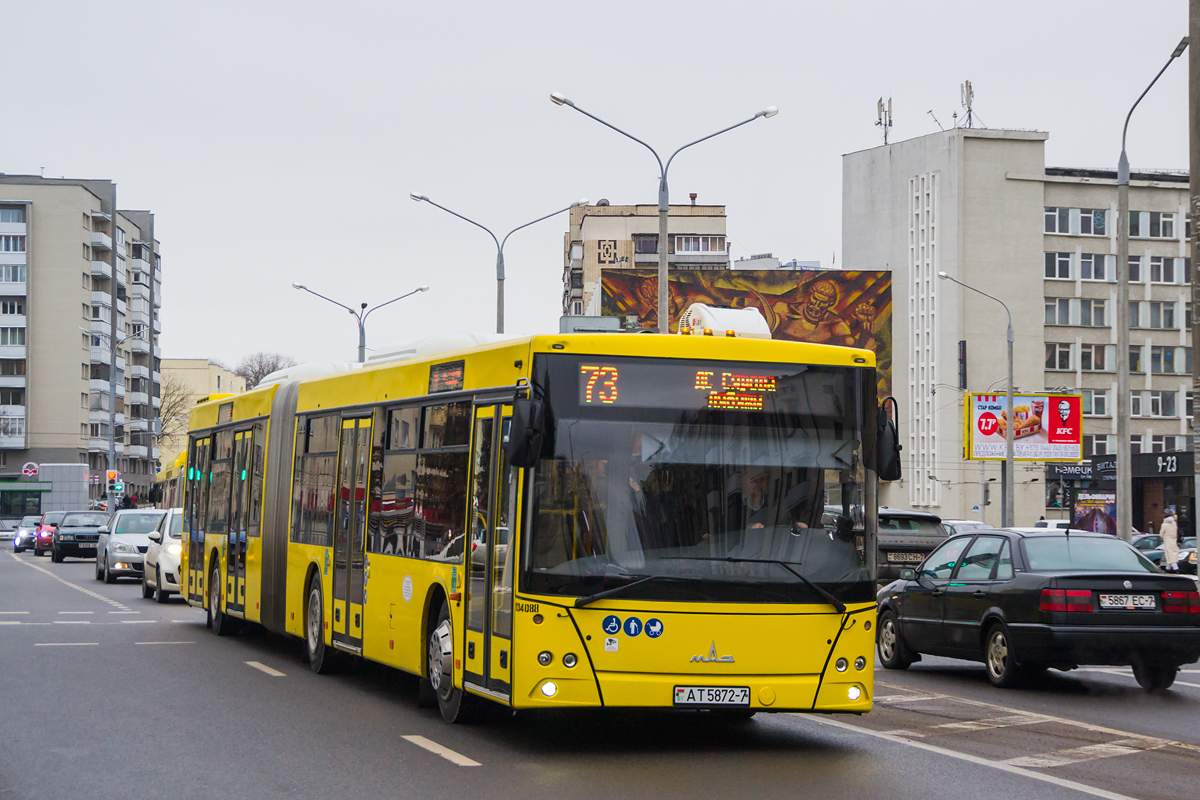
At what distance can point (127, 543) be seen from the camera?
34562 mm

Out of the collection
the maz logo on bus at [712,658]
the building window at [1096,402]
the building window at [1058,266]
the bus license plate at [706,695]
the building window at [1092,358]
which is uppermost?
the building window at [1058,266]

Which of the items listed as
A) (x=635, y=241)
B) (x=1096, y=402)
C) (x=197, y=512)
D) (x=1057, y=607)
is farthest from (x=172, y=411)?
(x=1057, y=607)

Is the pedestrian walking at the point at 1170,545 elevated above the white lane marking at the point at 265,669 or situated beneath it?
elevated above

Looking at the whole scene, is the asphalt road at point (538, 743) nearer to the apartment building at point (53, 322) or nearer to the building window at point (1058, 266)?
the building window at point (1058, 266)

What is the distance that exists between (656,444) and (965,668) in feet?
27.9

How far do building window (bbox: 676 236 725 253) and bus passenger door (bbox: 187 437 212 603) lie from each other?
88.3 metres

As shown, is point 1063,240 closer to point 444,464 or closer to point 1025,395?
point 1025,395

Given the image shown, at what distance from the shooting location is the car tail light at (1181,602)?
559 inches

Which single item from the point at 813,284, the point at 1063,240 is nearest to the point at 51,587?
the point at 813,284

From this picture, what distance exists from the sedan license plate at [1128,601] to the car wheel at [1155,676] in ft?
2.30

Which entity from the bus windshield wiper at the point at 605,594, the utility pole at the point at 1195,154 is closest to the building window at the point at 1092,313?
the utility pole at the point at 1195,154

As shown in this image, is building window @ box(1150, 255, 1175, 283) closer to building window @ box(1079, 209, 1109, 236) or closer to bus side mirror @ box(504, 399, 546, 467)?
building window @ box(1079, 209, 1109, 236)

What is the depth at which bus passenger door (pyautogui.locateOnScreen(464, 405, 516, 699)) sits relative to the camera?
10180 millimetres

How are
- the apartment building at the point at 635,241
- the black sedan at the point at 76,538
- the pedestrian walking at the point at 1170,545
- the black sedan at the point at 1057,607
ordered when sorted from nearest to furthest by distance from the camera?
the black sedan at the point at 1057,607, the pedestrian walking at the point at 1170,545, the black sedan at the point at 76,538, the apartment building at the point at 635,241
